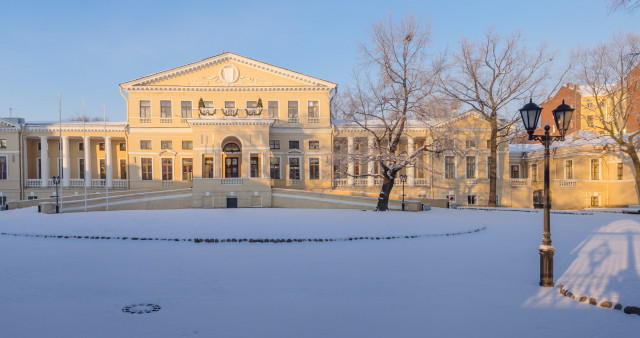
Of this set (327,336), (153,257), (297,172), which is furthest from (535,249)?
(297,172)

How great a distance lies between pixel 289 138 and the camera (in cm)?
3988

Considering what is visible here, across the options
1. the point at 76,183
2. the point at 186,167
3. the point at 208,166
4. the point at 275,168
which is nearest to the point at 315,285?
the point at 208,166

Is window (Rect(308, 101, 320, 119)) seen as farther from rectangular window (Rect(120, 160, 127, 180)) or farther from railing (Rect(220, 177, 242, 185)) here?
rectangular window (Rect(120, 160, 127, 180))

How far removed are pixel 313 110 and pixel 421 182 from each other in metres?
12.3

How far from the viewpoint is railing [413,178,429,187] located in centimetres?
3975

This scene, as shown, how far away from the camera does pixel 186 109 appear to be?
129 feet

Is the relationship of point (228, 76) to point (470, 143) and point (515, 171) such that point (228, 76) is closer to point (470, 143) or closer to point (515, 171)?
point (470, 143)

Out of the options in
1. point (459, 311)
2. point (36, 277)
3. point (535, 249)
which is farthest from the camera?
point (535, 249)

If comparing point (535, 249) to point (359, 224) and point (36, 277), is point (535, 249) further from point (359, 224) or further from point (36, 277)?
point (36, 277)

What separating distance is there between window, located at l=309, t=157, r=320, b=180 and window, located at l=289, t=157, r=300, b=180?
1.14 meters

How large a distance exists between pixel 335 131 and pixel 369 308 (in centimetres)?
3382

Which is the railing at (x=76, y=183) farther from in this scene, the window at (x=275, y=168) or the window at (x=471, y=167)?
the window at (x=471, y=167)

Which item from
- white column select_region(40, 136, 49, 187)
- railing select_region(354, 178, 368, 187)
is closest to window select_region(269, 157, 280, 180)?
railing select_region(354, 178, 368, 187)

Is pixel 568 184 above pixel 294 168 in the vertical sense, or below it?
below
